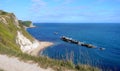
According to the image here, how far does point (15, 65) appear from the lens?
721 inches

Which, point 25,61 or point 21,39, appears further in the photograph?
point 21,39

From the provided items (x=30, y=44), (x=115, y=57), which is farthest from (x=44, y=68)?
(x=30, y=44)

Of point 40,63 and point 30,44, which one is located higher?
point 40,63

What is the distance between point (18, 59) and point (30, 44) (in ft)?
200

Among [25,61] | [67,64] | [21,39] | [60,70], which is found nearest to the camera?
[60,70]

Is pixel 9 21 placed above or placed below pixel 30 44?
above

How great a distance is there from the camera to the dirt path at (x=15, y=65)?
1717 centimetres

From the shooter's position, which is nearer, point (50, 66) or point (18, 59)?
point (50, 66)

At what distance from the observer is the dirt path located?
1717cm

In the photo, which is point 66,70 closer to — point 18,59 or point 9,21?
point 18,59

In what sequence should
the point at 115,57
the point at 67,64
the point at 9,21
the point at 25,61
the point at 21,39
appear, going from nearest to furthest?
the point at 67,64 < the point at 25,61 < the point at 115,57 < the point at 21,39 < the point at 9,21

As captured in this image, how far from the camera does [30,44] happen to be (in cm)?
8062

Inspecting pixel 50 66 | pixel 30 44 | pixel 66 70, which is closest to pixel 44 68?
pixel 50 66

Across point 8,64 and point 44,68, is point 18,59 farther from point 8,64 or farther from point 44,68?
point 44,68
